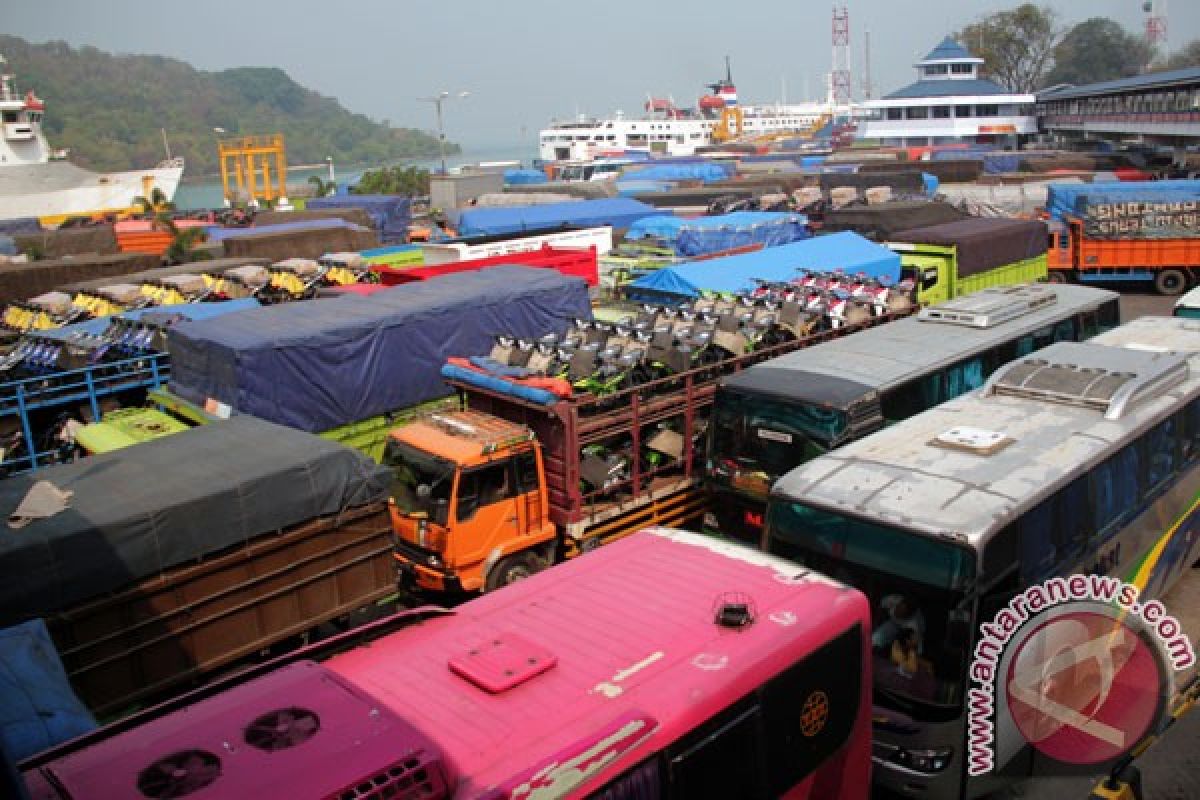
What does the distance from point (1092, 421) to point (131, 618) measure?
872 centimetres

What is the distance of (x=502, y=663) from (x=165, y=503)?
4209 millimetres

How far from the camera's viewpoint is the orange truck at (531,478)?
10125 millimetres

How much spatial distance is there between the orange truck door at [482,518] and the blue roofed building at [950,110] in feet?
304

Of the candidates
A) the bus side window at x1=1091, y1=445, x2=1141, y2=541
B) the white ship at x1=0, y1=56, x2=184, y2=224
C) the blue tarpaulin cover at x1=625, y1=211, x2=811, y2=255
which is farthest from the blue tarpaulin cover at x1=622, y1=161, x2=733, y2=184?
the bus side window at x1=1091, y1=445, x2=1141, y2=541

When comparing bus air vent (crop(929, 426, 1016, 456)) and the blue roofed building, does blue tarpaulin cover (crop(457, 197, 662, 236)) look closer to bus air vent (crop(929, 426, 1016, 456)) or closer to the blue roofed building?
bus air vent (crop(929, 426, 1016, 456))

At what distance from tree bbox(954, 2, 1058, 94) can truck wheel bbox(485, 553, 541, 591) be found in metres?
120

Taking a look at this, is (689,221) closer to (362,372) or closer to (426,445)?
(362,372)

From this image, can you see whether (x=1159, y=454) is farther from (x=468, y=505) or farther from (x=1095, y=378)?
(x=468, y=505)

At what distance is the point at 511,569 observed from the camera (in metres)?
10.5

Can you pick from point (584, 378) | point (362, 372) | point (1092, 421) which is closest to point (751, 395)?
point (584, 378)

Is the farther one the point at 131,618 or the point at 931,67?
the point at 931,67

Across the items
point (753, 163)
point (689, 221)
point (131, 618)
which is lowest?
point (131, 618)

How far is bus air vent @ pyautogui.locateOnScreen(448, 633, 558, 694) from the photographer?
4.83m

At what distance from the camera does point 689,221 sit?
27219mm
